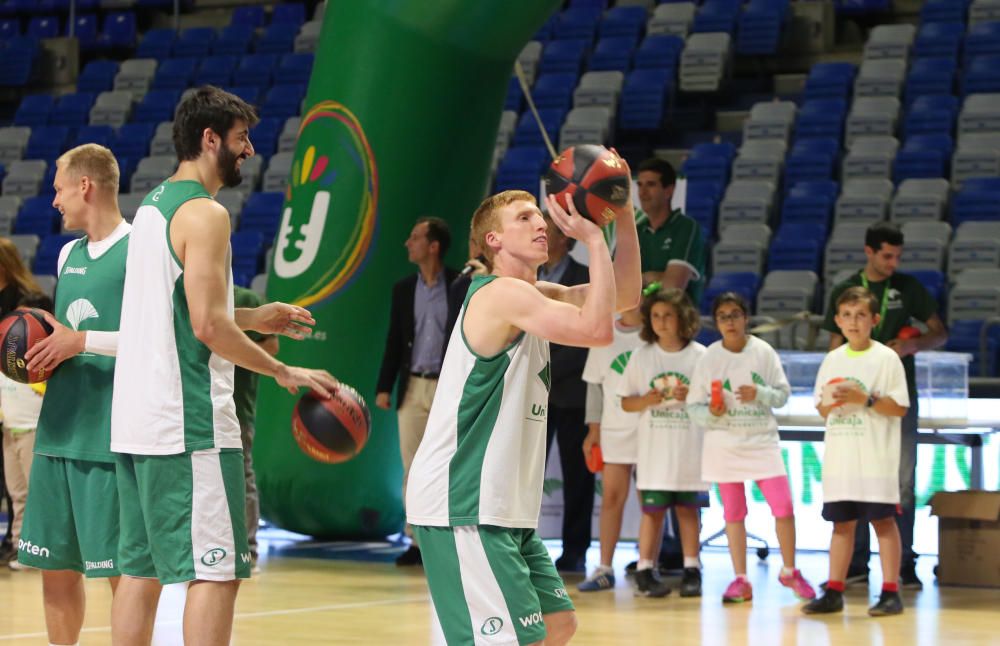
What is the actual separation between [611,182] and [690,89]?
1256 cm

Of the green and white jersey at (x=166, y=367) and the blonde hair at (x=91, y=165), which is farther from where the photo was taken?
the blonde hair at (x=91, y=165)

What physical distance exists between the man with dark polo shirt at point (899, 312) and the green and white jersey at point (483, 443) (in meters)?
4.35

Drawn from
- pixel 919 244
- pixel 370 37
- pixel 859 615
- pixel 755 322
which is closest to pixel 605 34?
pixel 919 244

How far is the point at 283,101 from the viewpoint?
57.3ft

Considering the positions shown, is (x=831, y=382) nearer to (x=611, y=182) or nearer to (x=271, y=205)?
(x=611, y=182)

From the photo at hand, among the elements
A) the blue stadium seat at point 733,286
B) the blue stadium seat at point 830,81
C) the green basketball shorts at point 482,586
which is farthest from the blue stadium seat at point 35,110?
the green basketball shorts at point 482,586

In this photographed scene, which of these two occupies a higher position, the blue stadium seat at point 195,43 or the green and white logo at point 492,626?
the blue stadium seat at point 195,43

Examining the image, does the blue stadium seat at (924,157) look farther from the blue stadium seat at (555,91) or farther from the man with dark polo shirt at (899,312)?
the man with dark polo shirt at (899,312)

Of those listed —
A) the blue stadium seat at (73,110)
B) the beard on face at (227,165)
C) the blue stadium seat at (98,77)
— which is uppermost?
the blue stadium seat at (98,77)

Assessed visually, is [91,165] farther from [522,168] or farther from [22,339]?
[522,168]

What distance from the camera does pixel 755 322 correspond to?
10.7m

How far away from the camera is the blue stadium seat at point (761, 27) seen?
636 inches

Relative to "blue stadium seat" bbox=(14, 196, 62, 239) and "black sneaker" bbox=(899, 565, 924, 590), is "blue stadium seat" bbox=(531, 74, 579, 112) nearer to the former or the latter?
"blue stadium seat" bbox=(14, 196, 62, 239)

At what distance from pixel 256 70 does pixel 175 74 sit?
1.34 m
